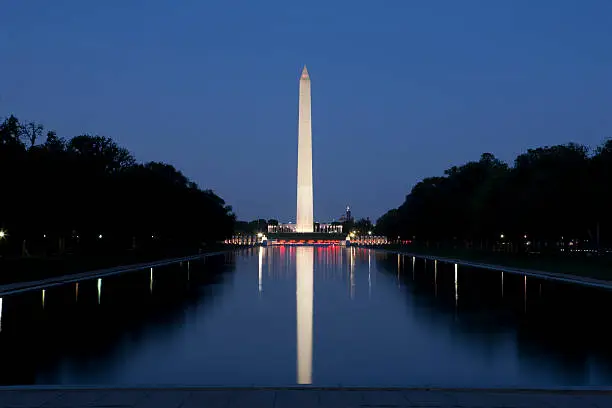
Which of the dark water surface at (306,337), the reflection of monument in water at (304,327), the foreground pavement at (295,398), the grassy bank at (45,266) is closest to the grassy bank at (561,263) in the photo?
the dark water surface at (306,337)

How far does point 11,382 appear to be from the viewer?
11.1 metres

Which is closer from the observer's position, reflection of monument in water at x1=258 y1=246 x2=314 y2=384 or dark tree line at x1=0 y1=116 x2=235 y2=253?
reflection of monument in water at x1=258 y1=246 x2=314 y2=384

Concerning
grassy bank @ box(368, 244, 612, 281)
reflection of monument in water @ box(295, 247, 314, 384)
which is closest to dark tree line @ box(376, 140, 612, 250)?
grassy bank @ box(368, 244, 612, 281)

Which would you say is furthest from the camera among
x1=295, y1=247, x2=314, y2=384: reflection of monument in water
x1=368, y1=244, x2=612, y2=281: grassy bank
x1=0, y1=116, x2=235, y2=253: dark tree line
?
x1=0, y1=116, x2=235, y2=253: dark tree line

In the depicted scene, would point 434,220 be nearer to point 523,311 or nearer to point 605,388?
point 523,311

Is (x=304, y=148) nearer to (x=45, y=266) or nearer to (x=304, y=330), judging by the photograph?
(x=45, y=266)

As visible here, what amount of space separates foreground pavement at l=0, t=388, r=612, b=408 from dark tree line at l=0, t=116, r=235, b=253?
38755 millimetres

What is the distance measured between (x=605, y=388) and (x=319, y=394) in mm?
3838

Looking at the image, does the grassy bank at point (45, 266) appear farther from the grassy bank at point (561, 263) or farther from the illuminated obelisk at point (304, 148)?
the illuminated obelisk at point (304, 148)

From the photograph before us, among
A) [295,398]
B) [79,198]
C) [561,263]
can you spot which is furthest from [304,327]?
[79,198]

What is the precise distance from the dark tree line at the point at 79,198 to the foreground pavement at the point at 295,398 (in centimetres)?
3876

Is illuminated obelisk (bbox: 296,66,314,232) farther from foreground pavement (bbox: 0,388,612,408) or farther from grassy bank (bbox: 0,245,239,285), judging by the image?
foreground pavement (bbox: 0,388,612,408)

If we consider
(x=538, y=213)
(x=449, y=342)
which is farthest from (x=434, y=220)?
(x=449, y=342)

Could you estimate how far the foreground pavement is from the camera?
9219 mm
